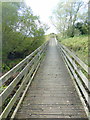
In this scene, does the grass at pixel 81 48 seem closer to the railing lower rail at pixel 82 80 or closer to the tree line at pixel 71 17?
the railing lower rail at pixel 82 80

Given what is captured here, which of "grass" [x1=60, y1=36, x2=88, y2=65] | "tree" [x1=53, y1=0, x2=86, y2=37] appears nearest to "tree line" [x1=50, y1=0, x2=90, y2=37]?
"tree" [x1=53, y1=0, x2=86, y2=37]

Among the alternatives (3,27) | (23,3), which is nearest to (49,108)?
(3,27)

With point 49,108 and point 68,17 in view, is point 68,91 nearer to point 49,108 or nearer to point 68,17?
point 49,108

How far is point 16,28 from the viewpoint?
37.0 feet

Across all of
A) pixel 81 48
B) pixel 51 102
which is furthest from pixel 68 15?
pixel 51 102

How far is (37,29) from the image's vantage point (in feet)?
45.1

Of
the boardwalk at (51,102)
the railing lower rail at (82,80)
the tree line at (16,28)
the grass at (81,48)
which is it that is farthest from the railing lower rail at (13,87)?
the tree line at (16,28)

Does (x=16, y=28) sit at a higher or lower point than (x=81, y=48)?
higher

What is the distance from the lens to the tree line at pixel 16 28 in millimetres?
10032

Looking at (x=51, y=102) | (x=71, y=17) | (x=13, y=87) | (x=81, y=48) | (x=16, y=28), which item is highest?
(x=71, y=17)

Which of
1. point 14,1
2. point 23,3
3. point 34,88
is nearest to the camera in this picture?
point 34,88

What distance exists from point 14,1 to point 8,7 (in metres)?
1.38

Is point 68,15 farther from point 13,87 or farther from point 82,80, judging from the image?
point 13,87

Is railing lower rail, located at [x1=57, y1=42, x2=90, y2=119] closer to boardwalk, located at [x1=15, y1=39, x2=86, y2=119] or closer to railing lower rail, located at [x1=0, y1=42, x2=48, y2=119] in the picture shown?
boardwalk, located at [x1=15, y1=39, x2=86, y2=119]
